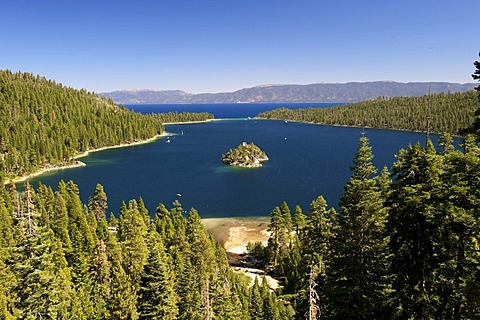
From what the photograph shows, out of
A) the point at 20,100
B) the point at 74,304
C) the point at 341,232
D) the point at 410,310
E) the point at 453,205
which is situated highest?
the point at 20,100

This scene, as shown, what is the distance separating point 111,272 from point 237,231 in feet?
115

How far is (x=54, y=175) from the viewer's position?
13162cm

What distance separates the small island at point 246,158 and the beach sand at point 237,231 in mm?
59507

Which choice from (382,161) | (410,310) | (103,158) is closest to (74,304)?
(410,310)

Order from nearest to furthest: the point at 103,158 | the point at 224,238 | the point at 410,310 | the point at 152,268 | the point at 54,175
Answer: the point at 410,310
the point at 152,268
the point at 224,238
the point at 54,175
the point at 103,158

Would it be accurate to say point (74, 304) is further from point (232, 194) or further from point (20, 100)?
point (20, 100)

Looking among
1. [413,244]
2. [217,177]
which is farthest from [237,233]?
[413,244]

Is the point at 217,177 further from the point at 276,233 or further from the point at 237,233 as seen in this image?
the point at 276,233

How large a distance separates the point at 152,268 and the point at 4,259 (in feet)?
58.7

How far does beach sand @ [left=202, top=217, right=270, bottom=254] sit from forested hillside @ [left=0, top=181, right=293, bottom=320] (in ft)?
39.4

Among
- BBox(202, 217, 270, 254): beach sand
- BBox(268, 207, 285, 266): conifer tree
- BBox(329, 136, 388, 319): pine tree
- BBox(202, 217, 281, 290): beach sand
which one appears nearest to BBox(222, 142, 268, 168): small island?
BBox(202, 217, 270, 254): beach sand

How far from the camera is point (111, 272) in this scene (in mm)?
45125

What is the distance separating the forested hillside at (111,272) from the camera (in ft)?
73.1

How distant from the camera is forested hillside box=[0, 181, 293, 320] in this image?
73.1ft
